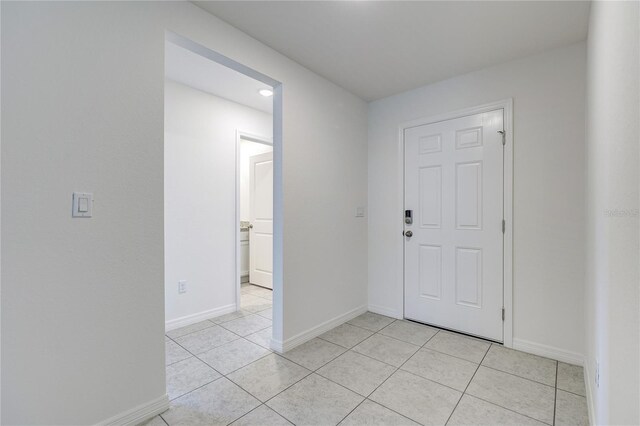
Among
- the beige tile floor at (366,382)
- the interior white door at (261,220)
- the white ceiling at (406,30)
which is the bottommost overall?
the beige tile floor at (366,382)

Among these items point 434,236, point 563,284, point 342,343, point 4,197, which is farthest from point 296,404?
point 563,284

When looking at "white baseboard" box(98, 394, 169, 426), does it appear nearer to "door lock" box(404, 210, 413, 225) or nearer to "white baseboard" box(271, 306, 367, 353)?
"white baseboard" box(271, 306, 367, 353)

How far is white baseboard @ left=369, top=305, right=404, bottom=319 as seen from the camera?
3.17 m

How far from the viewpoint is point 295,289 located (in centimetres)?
255

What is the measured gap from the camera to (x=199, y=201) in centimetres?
315

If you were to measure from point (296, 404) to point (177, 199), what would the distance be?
222cm

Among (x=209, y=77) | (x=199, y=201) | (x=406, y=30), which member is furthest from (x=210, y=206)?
(x=406, y=30)

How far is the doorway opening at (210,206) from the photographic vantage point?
2484 mm

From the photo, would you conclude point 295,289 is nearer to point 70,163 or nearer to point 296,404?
point 296,404

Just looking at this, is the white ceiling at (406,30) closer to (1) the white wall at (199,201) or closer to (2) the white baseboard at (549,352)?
(1) the white wall at (199,201)

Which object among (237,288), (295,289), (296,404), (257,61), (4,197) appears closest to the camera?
(4,197)

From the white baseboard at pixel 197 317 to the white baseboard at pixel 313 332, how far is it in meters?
1.09

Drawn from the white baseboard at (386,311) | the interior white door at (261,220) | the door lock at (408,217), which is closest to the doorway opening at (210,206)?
the interior white door at (261,220)

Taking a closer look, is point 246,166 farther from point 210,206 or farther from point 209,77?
point 209,77
